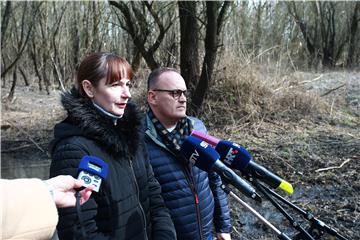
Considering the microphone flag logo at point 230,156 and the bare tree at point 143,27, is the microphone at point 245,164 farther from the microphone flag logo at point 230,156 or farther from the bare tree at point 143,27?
the bare tree at point 143,27

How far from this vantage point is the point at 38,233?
4.50 feet

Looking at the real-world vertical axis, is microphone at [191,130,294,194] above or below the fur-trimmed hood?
below

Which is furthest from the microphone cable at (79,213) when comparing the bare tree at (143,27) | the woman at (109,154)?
the bare tree at (143,27)

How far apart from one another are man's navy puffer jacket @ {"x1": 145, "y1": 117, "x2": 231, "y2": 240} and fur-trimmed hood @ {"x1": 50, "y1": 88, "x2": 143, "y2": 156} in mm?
402

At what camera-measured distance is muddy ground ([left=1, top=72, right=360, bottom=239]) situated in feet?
15.5

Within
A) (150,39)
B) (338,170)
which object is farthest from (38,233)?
(150,39)

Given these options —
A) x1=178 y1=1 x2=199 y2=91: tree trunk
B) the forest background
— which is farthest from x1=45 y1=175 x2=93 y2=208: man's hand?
x1=178 y1=1 x2=199 y2=91: tree trunk

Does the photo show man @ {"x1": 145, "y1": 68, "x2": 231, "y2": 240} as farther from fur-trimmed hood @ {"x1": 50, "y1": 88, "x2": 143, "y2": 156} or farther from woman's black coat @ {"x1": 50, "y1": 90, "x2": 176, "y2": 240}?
fur-trimmed hood @ {"x1": 50, "y1": 88, "x2": 143, "y2": 156}

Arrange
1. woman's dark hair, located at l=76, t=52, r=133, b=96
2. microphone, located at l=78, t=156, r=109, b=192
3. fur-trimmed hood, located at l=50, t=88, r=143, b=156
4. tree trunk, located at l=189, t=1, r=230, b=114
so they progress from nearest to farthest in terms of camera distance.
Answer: microphone, located at l=78, t=156, r=109, b=192, fur-trimmed hood, located at l=50, t=88, r=143, b=156, woman's dark hair, located at l=76, t=52, r=133, b=96, tree trunk, located at l=189, t=1, r=230, b=114

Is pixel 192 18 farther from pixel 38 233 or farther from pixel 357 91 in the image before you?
pixel 38 233

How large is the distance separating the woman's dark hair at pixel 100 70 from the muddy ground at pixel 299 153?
2.79 metres

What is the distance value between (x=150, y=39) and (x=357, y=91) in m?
4.49

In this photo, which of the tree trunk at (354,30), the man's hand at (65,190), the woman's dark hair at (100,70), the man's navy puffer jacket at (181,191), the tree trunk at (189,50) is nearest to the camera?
the man's hand at (65,190)

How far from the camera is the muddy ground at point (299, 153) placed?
187 inches
